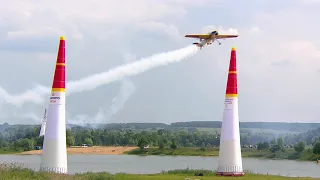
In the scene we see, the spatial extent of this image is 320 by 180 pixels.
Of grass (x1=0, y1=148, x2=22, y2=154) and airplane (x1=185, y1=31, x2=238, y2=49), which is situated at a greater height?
airplane (x1=185, y1=31, x2=238, y2=49)

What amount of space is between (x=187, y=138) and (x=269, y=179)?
110 meters

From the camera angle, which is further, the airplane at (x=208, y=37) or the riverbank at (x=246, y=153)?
the riverbank at (x=246, y=153)

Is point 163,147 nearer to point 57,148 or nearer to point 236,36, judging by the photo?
point 236,36

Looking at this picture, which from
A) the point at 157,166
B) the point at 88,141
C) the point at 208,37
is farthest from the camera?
the point at 88,141

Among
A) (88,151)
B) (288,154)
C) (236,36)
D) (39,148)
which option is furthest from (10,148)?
(236,36)

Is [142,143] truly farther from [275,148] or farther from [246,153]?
[275,148]

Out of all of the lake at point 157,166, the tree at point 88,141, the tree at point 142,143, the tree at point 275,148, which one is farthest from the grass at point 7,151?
the tree at point 275,148

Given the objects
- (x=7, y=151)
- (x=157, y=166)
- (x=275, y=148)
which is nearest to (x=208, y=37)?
(x=157, y=166)

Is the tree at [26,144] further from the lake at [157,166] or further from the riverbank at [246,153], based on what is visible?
the lake at [157,166]

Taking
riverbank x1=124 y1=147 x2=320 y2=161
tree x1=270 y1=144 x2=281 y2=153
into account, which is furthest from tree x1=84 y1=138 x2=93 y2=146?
tree x1=270 y1=144 x2=281 y2=153

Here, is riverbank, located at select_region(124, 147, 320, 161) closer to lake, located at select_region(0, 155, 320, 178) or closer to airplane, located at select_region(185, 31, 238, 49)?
lake, located at select_region(0, 155, 320, 178)

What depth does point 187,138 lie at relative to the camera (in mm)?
140375

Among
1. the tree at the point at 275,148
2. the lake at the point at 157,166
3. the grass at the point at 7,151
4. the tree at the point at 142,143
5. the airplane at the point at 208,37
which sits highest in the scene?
the airplane at the point at 208,37

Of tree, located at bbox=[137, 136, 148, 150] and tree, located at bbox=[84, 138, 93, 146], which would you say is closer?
tree, located at bbox=[137, 136, 148, 150]
